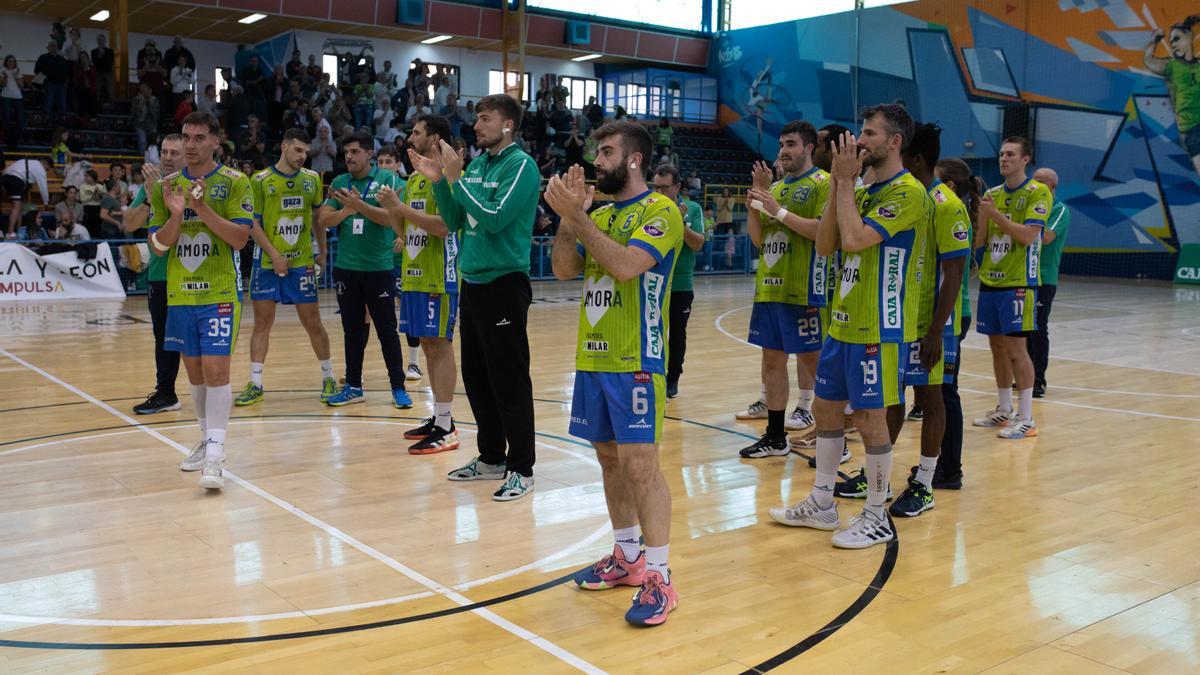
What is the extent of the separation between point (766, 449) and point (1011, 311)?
2.35 m

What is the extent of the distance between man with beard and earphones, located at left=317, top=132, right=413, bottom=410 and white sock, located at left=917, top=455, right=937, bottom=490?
444cm

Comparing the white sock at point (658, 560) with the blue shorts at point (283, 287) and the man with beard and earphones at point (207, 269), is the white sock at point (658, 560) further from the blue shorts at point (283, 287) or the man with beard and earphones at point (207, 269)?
the blue shorts at point (283, 287)

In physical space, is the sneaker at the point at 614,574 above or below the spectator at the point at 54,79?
below

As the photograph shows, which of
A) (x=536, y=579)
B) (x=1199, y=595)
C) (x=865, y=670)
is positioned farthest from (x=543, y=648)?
(x=1199, y=595)

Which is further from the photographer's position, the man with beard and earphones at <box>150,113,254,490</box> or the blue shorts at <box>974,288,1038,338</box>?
the blue shorts at <box>974,288,1038,338</box>

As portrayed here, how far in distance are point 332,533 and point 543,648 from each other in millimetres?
1828

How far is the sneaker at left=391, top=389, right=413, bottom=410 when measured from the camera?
8.57 metres

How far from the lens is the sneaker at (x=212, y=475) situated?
591 centimetres

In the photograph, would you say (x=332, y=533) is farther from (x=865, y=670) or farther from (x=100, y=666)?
(x=865, y=670)

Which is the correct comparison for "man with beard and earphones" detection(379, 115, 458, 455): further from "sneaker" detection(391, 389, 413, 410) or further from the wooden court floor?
"sneaker" detection(391, 389, 413, 410)

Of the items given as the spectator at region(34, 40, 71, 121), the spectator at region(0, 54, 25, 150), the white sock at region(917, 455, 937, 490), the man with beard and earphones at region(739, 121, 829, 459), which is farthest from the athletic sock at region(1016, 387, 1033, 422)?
the spectator at region(34, 40, 71, 121)

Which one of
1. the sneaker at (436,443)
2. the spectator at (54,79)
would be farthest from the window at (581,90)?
the sneaker at (436,443)

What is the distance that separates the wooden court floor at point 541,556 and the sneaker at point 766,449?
134 millimetres

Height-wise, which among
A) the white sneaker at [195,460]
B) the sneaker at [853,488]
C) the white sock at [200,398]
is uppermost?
the white sock at [200,398]
